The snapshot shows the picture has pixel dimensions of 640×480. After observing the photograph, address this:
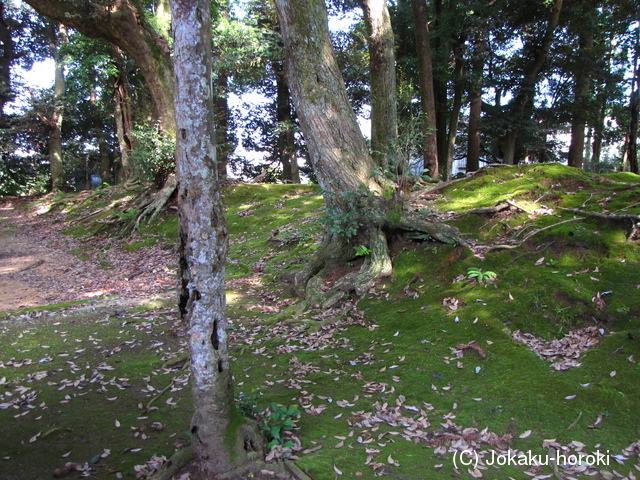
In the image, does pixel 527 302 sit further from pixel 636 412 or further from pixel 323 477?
pixel 323 477

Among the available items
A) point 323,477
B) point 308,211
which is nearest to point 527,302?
point 323,477

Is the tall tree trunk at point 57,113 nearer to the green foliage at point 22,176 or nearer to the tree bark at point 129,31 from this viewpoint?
the green foliage at point 22,176

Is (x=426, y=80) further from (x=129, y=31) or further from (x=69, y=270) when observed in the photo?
(x=69, y=270)

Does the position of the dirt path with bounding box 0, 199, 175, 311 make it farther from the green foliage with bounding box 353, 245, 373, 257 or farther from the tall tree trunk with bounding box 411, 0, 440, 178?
the tall tree trunk with bounding box 411, 0, 440, 178

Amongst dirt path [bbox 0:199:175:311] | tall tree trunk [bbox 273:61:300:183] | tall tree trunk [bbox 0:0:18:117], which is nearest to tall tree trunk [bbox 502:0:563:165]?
tall tree trunk [bbox 273:61:300:183]

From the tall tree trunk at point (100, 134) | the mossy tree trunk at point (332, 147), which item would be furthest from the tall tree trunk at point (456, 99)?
the tall tree trunk at point (100, 134)

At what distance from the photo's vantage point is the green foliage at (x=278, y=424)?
11.7 ft

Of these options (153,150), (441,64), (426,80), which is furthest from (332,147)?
(441,64)

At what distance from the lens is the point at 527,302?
5.26 metres

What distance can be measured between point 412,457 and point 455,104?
14327 millimetres

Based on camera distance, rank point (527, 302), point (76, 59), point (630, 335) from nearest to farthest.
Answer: point (630, 335) < point (527, 302) < point (76, 59)

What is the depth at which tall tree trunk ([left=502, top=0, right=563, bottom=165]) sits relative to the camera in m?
14.8

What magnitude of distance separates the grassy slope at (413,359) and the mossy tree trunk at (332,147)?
0.59 m

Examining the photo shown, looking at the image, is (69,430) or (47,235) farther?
(47,235)
